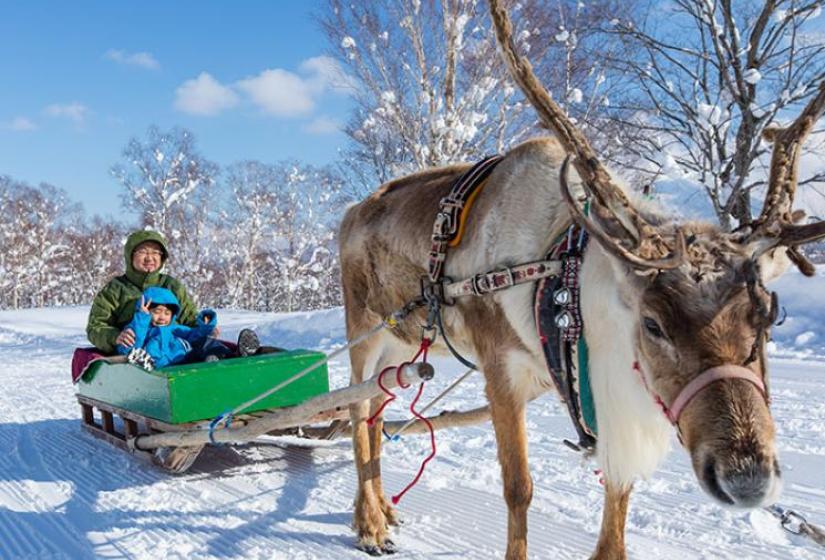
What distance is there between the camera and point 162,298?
5750 mm

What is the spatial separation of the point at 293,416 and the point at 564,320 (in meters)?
1.96

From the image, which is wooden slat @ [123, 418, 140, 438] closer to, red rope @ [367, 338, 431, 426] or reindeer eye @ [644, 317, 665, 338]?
red rope @ [367, 338, 431, 426]

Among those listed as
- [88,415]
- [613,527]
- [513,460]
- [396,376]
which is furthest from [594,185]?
[88,415]

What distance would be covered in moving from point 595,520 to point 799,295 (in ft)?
34.0

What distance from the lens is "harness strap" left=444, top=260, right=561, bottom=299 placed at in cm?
266

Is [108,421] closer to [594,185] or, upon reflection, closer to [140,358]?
[140,358]

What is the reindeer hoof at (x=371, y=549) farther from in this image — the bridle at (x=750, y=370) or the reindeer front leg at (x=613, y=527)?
the bridle at (x=750, y=370)

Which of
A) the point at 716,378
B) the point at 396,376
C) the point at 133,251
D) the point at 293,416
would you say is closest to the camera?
the point at 716,378

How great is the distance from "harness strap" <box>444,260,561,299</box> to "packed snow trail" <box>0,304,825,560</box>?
87 cm

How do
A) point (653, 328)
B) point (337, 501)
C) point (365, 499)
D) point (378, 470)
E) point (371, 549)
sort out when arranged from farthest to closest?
point (337, 501) < point (378, 470) < point (365, 499) < point (371, 549) < point (653, 328)

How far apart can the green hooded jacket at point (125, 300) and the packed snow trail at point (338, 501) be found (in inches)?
38.0

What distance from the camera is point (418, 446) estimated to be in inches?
208

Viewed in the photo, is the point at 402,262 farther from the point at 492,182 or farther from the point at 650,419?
the point at 650,419

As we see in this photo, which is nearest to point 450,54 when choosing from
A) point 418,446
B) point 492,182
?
point 418,446
